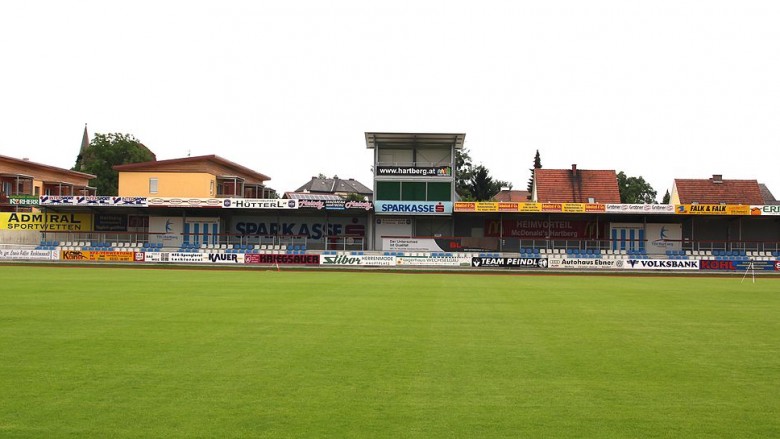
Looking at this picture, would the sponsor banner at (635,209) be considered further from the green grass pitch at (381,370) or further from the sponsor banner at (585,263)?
the green grass pitch at (381,370)

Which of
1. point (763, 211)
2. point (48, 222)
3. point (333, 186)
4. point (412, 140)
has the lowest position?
point (48, 222)

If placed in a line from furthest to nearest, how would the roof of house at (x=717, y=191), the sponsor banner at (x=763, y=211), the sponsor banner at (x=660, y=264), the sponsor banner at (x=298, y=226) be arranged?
the roof of house at (x=717, y=191)
the sponsor banner at (x=298, y=226)
the sponsor banner at (x=763, y=211)
the sponsor banner at (x=660, y=264)

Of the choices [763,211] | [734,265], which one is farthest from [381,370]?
[763,211]

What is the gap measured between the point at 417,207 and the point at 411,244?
106 inches

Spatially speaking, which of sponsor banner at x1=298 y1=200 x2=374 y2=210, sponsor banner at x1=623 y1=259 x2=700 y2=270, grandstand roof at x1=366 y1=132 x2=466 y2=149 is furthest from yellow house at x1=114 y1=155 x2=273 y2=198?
sponsor banner at x1=623 y1=259 x2=700 y2=270

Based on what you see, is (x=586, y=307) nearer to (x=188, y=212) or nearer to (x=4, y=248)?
(x=188, y=212)

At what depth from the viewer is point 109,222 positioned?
51.8m

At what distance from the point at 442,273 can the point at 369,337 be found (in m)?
28.8

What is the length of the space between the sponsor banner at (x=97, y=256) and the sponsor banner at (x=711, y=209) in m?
38.1

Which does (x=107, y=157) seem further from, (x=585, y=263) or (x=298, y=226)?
(x=585, y=263)

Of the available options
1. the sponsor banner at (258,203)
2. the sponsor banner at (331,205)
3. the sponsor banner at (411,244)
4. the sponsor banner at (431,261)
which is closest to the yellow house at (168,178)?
the sponsor banner at (258,203)

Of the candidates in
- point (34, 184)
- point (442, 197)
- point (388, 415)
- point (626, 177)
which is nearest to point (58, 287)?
point (388, 415)

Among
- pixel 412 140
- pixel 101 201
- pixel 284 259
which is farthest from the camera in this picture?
pixel 412 140

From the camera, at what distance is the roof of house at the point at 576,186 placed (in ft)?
196
